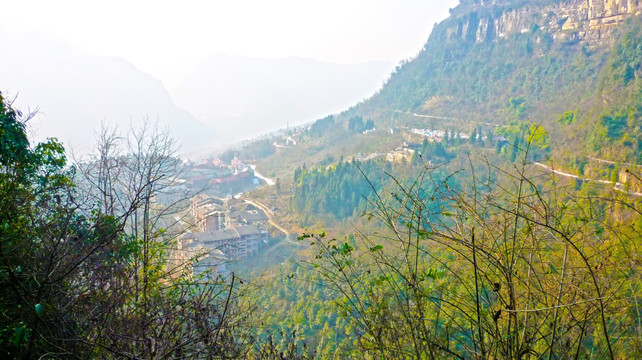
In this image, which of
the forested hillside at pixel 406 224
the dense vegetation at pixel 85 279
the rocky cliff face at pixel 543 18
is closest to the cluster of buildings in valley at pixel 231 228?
the forested hillside at pixel 406 224

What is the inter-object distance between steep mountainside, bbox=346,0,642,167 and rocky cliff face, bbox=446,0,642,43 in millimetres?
68

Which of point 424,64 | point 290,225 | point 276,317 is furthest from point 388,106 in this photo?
point 276,317

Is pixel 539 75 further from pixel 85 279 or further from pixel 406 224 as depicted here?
pixel 85 279

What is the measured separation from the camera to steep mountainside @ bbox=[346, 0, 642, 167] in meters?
12.4

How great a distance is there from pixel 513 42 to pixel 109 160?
3152cm

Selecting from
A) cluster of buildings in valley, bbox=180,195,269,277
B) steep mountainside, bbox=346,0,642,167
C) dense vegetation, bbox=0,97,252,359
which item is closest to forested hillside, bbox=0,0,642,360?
Answer: dense vegetation, bbox=0,97,252,359

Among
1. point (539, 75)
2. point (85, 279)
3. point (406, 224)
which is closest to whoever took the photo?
point (406, 224)

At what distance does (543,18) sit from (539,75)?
631cm

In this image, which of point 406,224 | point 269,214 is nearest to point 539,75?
point 269,214

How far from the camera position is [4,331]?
1975mm

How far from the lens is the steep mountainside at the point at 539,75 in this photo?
12359mm

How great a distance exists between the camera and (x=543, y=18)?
28203 millimetres

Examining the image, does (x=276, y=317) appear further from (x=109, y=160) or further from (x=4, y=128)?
(x=4, y=128)

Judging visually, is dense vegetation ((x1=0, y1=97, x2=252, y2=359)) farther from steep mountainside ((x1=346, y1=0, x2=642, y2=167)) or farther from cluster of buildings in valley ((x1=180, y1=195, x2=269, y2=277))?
steep mountainside ((x1=346, y1=0, x2=642, y2=167))
